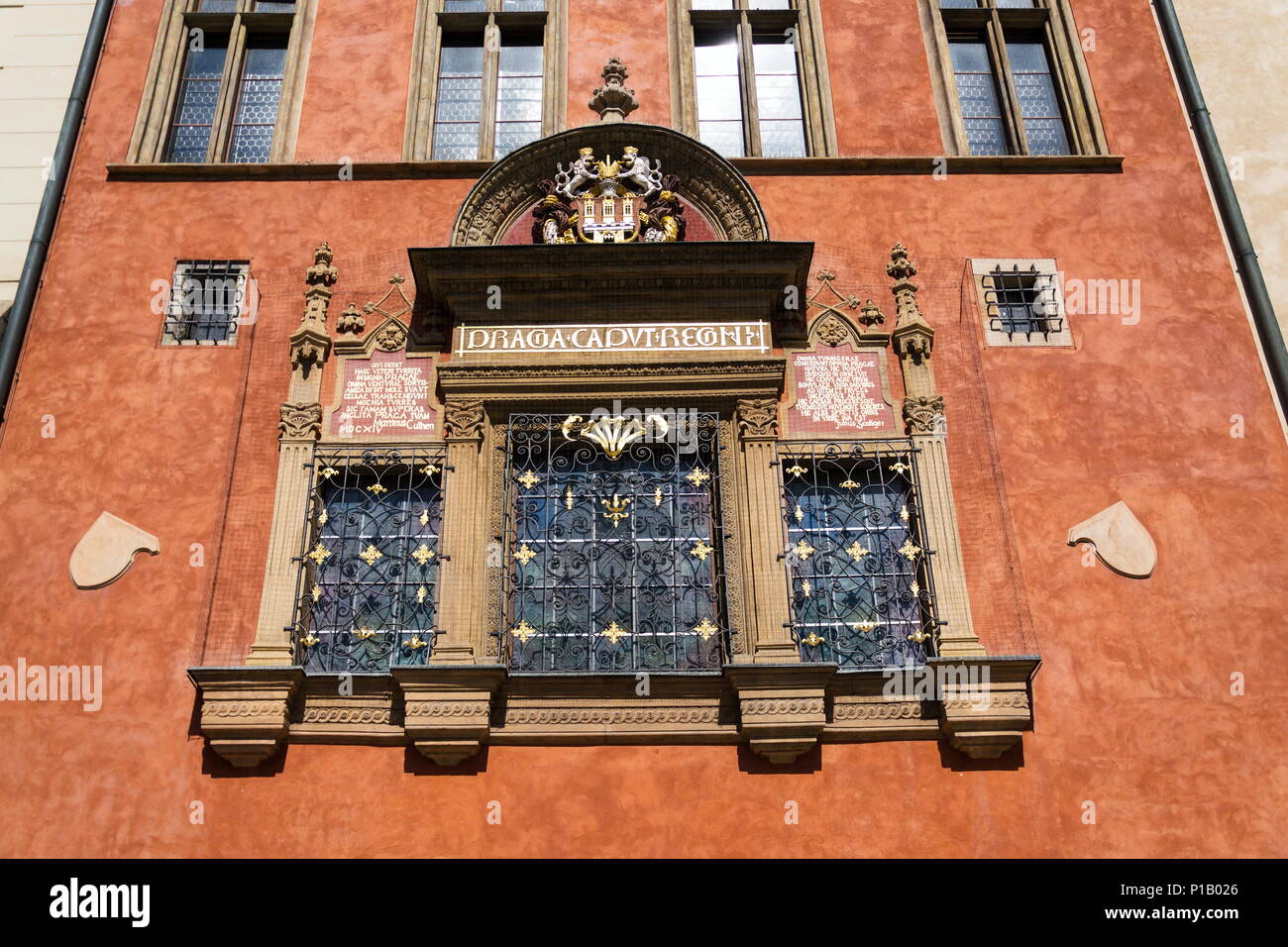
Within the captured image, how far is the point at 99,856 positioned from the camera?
7949 millimetres

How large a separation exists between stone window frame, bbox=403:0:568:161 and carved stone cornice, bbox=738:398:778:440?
2964mm

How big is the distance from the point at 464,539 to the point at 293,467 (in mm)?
1376

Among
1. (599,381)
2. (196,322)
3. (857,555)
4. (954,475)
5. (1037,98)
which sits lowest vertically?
(857,555)

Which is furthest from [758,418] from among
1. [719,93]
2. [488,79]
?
[488,79]

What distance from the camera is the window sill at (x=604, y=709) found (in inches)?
320

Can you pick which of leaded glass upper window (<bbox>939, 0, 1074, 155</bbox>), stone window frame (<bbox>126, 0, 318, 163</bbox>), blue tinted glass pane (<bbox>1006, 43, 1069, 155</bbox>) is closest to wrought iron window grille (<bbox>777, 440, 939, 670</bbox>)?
leaded glass upper window (<bbox>939, 0, 1074, 155</bbox>)

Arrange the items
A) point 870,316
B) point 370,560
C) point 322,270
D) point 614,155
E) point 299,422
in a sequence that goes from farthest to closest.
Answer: point 614,155
point 322,270
point 870,316
point 299,422
point 370,560

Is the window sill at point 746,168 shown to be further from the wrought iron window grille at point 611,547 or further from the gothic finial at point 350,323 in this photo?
the wrought iron window grille at point 611,547

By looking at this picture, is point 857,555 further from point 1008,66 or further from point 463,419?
point 1008,66

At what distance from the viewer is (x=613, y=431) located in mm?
9336

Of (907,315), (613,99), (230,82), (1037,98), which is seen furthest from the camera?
(1037,98)
